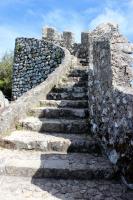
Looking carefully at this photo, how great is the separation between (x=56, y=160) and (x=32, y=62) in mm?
9295

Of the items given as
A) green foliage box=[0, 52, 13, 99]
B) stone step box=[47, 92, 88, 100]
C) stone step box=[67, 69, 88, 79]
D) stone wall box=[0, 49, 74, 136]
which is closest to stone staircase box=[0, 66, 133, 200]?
stone wall box=[0, 49, 74, 136]

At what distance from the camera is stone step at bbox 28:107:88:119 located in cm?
686

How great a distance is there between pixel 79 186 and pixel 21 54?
35.3ft

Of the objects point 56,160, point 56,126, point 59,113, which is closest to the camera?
point 56,160

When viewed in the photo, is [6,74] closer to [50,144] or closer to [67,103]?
[67,103]

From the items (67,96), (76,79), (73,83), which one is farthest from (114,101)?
(76,79)

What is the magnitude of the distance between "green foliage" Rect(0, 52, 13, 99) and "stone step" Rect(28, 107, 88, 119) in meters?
17.0

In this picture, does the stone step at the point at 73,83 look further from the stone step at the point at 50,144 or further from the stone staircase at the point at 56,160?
the stone step at the point at 50,144

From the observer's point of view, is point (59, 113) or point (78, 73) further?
point (78, 73)

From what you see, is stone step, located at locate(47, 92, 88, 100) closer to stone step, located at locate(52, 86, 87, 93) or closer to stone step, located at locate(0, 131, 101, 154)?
stone step, located at locate(52, 86, 87, 93)

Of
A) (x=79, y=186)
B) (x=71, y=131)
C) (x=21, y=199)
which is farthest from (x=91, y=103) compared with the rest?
(x=21, y=199)

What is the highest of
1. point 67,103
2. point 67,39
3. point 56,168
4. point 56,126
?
point 67,39

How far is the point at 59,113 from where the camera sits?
272 inches

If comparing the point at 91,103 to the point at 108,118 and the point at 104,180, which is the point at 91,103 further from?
the point at 104,180
